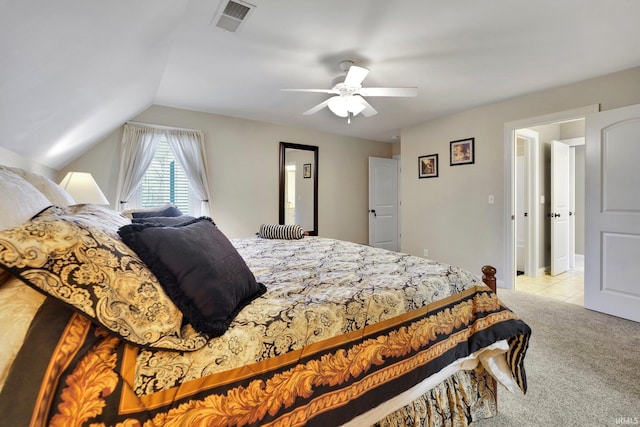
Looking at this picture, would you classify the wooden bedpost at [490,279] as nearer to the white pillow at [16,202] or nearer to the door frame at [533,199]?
the white pillow at [16,202]

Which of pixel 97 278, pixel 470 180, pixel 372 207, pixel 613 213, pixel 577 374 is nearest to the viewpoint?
pixel 97 278

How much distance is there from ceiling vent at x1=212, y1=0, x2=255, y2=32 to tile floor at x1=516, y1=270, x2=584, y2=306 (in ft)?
14.3

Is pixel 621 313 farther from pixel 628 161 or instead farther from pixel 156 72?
pixel 156 72

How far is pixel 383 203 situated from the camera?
19.8 feet

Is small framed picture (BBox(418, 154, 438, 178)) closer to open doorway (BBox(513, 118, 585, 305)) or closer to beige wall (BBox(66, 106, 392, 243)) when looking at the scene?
open doorway (BBox(513, 118, 585, 305))

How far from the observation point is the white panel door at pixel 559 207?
4.39 metres

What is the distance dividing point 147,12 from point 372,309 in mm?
2124

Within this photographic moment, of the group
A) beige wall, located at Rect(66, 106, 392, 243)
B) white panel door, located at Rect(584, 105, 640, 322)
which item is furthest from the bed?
beige wall, located at Rect(66, 106, 392, 243)

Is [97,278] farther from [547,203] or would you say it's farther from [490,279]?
[547,203]

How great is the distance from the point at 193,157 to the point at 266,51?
6.95 ft

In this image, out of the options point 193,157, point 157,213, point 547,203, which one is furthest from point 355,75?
point 547,203

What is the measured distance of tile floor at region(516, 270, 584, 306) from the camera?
3437 millimetres

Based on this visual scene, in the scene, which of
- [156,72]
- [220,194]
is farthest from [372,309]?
[220,194]

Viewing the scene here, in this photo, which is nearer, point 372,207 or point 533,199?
point 533,199
